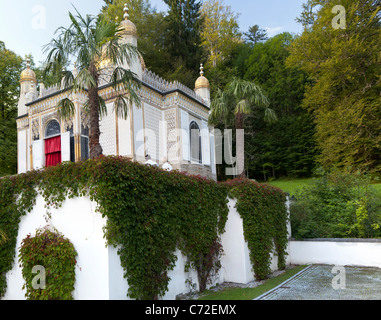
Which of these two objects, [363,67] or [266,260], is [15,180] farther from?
[363,67]

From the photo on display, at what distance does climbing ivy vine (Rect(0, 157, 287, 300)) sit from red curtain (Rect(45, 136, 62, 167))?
6.89 meters

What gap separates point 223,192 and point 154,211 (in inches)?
118

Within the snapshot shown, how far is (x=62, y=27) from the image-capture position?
24.7 ft

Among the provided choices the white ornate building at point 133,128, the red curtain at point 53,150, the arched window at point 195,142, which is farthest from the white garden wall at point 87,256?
the arched window at point 195,142

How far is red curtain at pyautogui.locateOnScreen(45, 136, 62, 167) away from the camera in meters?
13.5

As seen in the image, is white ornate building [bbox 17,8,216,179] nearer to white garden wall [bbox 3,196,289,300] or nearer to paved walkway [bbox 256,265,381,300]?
white garden wall [bbox 3,196,289,300]

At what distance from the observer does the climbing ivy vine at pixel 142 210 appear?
5.45 meters

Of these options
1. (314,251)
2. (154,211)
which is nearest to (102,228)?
(154,211)

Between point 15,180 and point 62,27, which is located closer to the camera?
point 15,180

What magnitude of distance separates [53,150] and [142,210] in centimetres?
925

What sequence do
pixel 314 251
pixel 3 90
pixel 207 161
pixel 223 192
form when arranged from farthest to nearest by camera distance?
1. pixel 3 90
2. pixel 207 161
3. pixel 314 251
4. pixel 223 192

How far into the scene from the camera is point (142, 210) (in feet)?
19.5

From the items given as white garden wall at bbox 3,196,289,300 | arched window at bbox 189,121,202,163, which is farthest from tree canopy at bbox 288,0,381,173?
white garden wall at bbox 3,196,289,300

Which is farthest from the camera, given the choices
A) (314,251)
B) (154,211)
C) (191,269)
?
(314,251)
